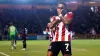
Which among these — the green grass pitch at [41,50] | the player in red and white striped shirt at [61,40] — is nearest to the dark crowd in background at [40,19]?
the green grass pitch at [41,50]

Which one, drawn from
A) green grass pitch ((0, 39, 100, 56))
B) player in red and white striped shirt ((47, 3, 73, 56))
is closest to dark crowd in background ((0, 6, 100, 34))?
green grass pitch ((0, 39, 100, 56))

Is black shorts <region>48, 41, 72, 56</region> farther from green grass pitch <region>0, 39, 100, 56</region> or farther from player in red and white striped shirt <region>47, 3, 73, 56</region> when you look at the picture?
green grass pitch <region>0, 39, 100, 56</region>

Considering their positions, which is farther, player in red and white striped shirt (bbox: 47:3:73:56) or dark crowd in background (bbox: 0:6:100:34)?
dark crowd in background (bbox: 0:6:100:34)

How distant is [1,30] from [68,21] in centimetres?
4847

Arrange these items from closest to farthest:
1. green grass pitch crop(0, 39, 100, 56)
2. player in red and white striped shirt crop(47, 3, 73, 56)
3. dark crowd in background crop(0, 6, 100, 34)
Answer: player in red and white striped shirt crop(47, 3, 73, 56)
green grass pitch crop(0, 39, 100, 56)
dark crowd in background crop(0, 6, 100, 34)

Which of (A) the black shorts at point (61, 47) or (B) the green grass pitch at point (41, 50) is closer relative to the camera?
(A) the black shorts at point (61, 47)

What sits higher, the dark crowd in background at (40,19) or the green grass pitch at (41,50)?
the dark crowd in background at (40,19)

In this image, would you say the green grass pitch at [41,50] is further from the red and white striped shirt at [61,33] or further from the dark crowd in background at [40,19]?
the dark crowd in background at [40,19]

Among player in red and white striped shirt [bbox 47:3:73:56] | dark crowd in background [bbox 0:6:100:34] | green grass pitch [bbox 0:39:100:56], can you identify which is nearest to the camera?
player in red and white striped shirt [bbox 47:3:73:56]

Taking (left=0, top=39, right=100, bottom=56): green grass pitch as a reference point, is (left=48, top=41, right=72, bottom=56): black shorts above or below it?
above

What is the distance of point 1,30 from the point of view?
55094mm

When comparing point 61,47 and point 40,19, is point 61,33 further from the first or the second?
point 40,19

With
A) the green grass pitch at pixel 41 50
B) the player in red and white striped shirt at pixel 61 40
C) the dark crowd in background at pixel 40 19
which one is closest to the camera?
the player in red and white striped shirt at pixel 61 40

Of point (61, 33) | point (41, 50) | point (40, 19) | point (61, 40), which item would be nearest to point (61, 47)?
point (61, 40)
